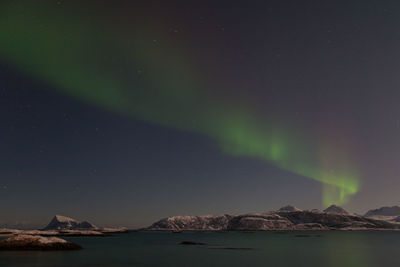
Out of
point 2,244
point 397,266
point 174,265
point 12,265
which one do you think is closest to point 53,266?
point 12,265

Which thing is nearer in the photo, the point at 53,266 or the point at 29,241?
the point at 53,266

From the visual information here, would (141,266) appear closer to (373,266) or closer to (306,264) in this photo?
(306,264)

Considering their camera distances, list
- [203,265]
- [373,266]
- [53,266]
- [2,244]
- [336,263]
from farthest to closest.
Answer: [2,244]
[336,263]
[373,266]
[203,265]
[53,266]

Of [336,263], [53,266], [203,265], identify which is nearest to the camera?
[53,266]

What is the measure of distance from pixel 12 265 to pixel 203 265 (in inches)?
1367

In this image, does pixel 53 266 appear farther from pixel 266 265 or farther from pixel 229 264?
pixel 266 265

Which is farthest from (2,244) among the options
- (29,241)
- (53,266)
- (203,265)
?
(203,265)

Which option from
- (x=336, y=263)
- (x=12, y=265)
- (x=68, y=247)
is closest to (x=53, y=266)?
(x=12, y=265)

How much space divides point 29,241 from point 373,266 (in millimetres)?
86859

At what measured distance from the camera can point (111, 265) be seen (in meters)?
60.4

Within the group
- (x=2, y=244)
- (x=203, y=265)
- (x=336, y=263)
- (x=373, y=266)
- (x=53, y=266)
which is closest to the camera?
(x=53, y=266)

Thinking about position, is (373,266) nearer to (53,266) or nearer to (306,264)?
(306,264)

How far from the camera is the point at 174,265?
207 ft

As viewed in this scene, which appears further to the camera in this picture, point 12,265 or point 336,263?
point 336,263
